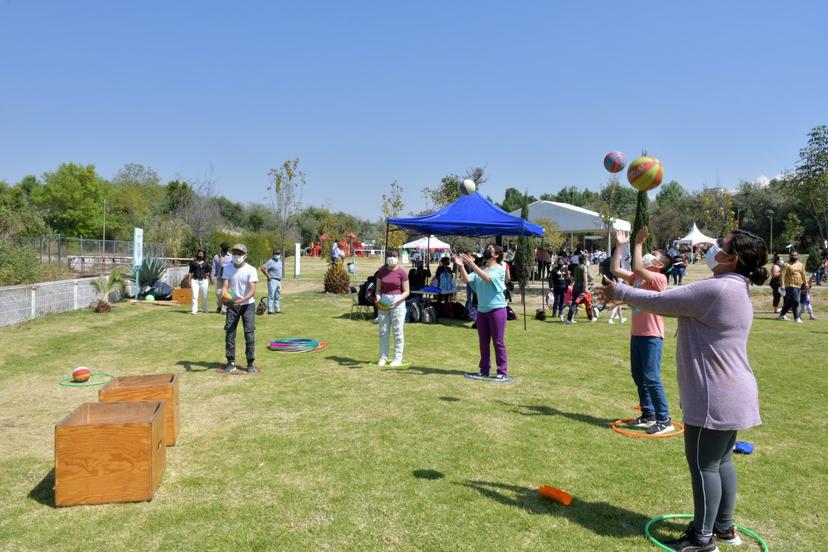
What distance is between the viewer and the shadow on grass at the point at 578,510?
3.93 m

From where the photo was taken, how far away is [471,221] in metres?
14.6

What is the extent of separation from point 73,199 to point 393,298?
6123 centimetres

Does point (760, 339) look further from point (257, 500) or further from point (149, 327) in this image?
point (149, 327)

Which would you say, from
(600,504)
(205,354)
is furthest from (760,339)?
(205,354)

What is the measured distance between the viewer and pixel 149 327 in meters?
13.0

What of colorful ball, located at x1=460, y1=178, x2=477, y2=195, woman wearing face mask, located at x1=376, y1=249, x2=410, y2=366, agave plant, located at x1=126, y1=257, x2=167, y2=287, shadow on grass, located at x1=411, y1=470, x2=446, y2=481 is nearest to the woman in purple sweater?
shadow on grass, located at x1=411, y1=470, x2=446, y2=481

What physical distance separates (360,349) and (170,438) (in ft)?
18.3

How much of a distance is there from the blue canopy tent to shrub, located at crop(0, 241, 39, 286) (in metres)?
9.05

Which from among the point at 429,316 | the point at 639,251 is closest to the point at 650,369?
the point at 639,251

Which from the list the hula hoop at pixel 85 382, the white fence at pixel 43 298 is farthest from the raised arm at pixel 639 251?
the white fence at pixel 43 298

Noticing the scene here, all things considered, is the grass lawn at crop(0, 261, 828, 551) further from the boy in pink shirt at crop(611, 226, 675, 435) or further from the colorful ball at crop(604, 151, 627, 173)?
the colorful ball at crop(604, 151, 627, 173)

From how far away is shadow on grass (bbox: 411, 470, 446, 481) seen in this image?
4.79 metres

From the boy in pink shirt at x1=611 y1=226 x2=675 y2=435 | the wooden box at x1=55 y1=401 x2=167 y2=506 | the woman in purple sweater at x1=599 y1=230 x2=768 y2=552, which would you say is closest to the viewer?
the woman in purple sweater at x1=599 y1=230 x2=768 y2=552

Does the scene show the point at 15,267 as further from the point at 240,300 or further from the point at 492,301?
the point at 492,301
